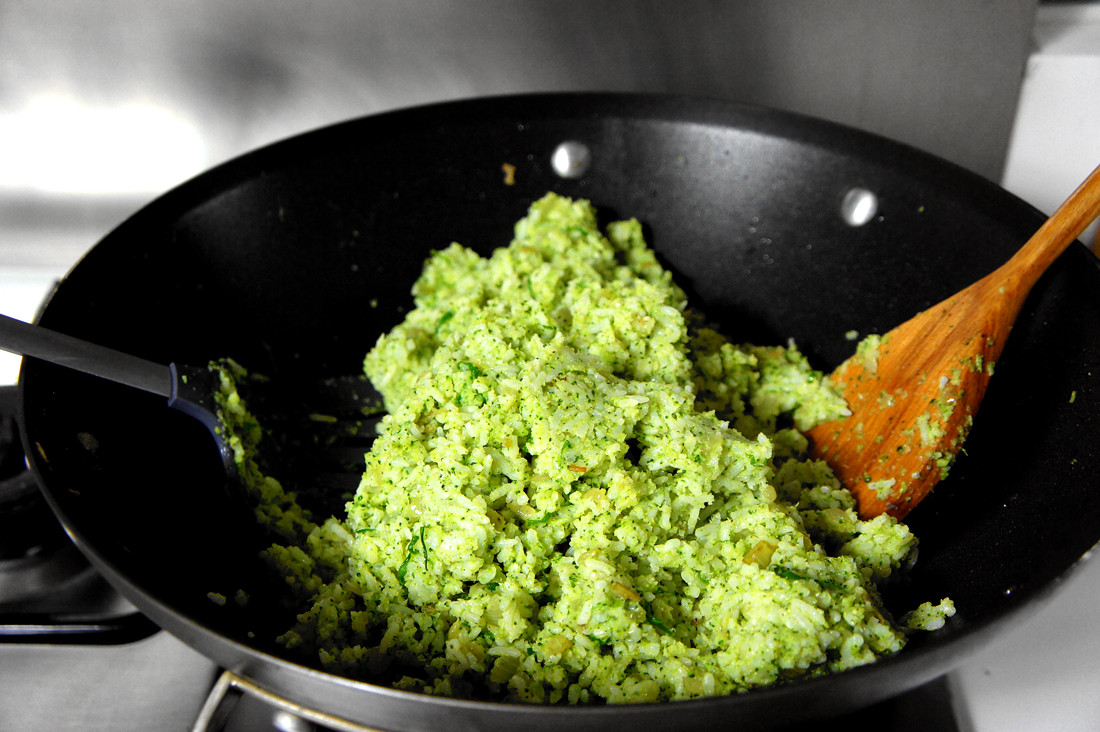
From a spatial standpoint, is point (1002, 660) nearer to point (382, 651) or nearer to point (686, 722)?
point (686, 722)

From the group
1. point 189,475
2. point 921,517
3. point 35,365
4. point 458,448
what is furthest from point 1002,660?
point 35,365

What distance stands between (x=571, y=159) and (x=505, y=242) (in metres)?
→ 0.17

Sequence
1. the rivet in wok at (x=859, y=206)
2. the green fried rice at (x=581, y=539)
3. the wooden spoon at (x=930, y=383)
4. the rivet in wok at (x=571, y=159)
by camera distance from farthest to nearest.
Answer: the rivet in wok at (x=571, y=159), the rivet in wok at (x=859, y=206), the wooden spoon at (x=930, y=383), the green fried rice at (x=581, y=539)

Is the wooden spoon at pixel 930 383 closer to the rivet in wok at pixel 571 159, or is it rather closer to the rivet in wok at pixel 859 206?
the rivet in wok at pixel 859 206

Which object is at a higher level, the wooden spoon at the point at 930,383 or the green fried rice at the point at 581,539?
the wooden spoon at the point at 930,383


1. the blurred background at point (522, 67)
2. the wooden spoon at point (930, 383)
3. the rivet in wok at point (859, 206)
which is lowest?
the wooden spoon at point (930, 383)

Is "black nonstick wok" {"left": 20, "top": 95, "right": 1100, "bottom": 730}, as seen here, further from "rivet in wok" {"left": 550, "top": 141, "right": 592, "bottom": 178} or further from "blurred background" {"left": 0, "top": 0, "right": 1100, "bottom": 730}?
"blurred background" {"left": 0, "top": 0, "right": 1100, "bottom": 730}

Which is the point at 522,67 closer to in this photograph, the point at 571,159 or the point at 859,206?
the point at 571,159

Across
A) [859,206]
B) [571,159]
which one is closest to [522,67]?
[571,159]

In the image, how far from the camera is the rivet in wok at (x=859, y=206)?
1.15 m

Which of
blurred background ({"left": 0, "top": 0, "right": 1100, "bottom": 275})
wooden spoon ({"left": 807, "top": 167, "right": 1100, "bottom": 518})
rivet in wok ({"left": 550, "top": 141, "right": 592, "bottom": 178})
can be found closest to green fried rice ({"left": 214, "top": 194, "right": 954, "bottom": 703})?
wooden spoon ({"left": 807, "top": 167, "right": 1100, "bottom": 518})

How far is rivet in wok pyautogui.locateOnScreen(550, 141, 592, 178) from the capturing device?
127 centimetres

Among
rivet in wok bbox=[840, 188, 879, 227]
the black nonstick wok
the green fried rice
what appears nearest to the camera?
the black nonstick wok

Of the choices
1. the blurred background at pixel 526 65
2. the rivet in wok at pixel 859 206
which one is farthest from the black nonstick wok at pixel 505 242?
the blurred background at pixel 526 65
